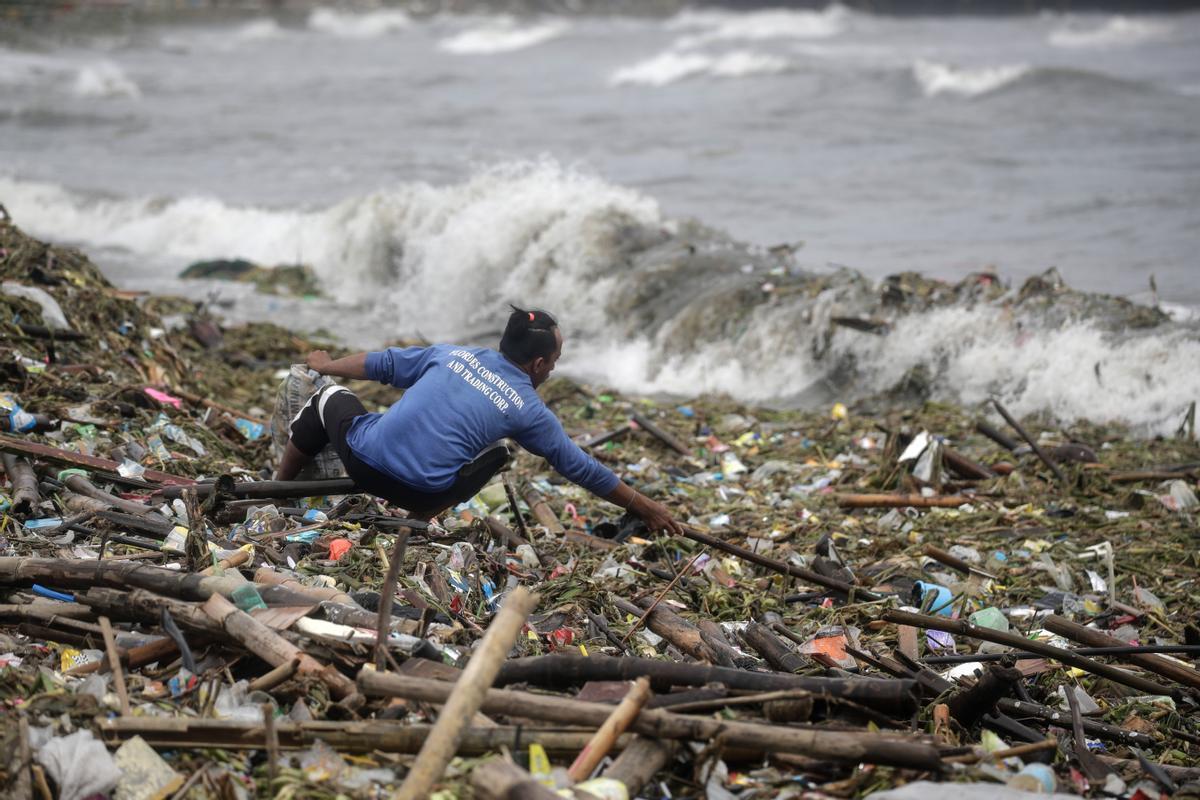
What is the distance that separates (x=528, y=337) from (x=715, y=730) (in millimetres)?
2440

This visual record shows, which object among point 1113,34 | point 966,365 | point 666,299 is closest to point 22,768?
point 966,365

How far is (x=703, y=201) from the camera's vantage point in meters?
19.1

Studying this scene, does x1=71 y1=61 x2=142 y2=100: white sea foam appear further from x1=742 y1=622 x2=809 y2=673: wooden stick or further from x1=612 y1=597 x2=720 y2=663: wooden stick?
x1=742 y1=622 x2=809 y2=673: wooden stick

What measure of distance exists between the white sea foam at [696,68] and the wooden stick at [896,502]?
89.7 ft

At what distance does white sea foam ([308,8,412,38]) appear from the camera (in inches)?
2241

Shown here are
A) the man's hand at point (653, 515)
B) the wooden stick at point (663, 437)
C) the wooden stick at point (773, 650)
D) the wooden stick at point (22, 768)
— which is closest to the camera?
the wooden stick at point (22, 768)

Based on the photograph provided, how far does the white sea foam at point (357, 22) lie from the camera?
187 ft

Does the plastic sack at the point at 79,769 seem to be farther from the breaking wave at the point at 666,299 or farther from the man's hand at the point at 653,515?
the breaking wave at the point at 666,299

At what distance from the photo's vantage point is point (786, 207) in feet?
61.1

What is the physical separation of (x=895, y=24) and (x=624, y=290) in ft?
132

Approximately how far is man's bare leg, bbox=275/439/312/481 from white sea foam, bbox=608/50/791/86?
29.1 m

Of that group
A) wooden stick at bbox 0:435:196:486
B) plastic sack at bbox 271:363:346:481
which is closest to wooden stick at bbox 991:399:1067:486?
plastic sack at bbox 271:363:346:481

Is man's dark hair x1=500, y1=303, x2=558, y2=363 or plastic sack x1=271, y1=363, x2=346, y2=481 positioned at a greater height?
man's dark hair x1=500, y1=303, x2=558, y2=363

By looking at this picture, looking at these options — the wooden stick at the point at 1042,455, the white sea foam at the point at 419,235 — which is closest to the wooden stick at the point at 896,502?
the wooden stick at the point at 1042,455
